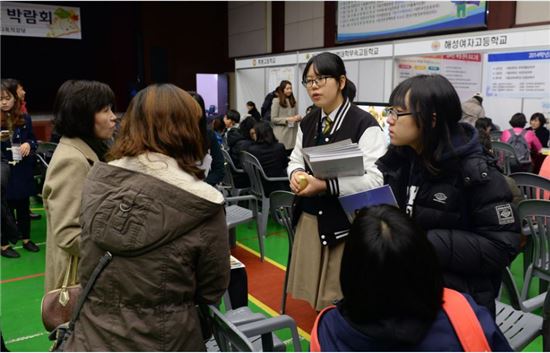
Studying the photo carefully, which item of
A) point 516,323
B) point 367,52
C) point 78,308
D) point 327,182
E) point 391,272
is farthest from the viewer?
point 367,52

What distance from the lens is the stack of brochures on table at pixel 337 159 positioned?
1.78 m

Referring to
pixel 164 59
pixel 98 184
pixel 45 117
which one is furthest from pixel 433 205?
pixel 45 117

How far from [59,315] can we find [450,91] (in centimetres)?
145

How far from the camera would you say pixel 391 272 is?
92 cm

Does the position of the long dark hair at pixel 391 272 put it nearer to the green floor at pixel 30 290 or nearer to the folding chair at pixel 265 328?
the folding chair at pixel 265 328

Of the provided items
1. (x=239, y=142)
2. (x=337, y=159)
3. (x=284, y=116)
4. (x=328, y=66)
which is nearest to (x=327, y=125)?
(x=328, y=66)

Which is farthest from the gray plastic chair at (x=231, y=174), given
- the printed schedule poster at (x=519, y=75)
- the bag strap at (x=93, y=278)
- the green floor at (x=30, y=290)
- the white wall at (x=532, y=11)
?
the white wall at (x=532, y=11)

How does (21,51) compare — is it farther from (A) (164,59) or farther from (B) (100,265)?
(B) (100,265)

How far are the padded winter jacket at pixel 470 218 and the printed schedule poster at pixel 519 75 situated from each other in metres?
5.67

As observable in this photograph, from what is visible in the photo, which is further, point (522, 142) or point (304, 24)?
point (304, 24)

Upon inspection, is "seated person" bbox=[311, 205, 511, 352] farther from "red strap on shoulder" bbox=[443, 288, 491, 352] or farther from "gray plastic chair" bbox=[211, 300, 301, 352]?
"gray plastic chair" bbox=[211, 300, 301, 352]

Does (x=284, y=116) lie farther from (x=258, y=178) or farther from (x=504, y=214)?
(x=504, y=214)

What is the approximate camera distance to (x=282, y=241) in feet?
14.5

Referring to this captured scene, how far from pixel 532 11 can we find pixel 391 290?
25.4ft
